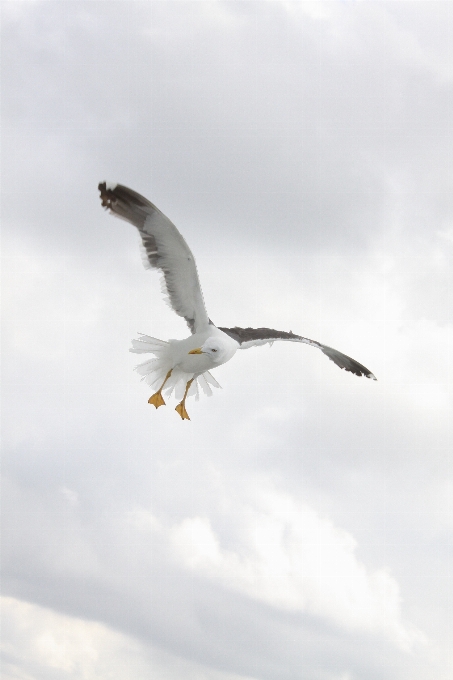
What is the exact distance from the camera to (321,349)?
27906 millimetres

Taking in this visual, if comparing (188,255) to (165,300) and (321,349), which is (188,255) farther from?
(321,349)

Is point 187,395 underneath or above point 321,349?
underneath

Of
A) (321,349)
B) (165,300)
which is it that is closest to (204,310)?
(165,300)

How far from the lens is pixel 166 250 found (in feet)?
76.4

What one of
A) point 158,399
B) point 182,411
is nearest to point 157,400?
point 158,399

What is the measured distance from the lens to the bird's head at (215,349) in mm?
22859

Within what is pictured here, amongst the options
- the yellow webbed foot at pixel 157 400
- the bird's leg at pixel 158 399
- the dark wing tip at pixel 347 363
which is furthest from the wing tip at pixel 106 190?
the dark wing tip at pixel 347 363

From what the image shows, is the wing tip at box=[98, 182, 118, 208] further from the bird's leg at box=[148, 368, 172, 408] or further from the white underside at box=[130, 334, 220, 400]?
the bird's leg at box=[148, 368, 172, 408]

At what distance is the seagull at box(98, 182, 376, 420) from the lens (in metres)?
22.8

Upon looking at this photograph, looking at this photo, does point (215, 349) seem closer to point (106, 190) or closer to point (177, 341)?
point (177, 341)

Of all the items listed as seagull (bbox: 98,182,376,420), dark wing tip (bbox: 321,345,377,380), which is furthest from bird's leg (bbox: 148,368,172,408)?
dark wing tip (bbox: 321,345,377,380)

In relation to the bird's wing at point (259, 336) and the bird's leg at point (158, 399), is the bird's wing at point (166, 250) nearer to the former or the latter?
the bird's wing at point (259, 336)

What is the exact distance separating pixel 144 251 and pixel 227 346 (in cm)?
308

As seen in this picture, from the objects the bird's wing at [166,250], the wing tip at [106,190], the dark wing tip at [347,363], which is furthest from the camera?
the dark wing tip at [347,363]
